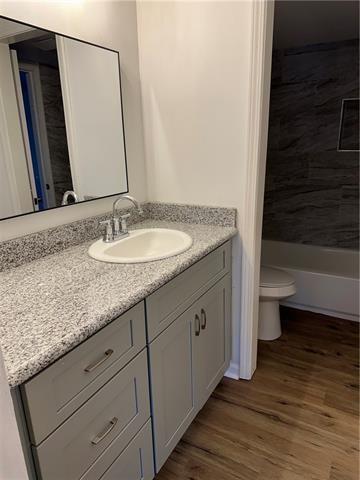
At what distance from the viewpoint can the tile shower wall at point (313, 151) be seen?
9.59ft

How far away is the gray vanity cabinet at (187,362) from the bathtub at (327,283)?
1.07 meters

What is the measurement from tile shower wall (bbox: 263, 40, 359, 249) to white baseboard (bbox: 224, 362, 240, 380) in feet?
5.79

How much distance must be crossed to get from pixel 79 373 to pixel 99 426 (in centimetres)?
21

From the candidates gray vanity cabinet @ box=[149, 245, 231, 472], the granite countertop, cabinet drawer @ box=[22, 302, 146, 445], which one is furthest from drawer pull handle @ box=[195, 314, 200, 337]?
cabinet drawer @ box=[22, 302, 146, 445]

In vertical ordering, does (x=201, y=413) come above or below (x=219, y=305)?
below

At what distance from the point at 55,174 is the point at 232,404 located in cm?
144

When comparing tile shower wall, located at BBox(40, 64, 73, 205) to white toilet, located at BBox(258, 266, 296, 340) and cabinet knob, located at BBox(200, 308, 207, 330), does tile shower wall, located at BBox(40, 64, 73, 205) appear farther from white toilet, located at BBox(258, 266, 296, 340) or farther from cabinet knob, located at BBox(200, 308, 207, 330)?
white toilet, located at BBox(258, 266, 296, 340)

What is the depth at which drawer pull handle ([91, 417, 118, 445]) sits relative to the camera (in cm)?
96

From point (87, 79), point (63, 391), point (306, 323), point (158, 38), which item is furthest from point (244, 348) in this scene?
point (158, 38)

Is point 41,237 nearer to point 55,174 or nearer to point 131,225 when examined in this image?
point 55,174

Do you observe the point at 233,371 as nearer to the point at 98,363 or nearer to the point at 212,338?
the point at 212,338

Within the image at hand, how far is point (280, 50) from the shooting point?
3.07 meters

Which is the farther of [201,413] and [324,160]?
[324,160]

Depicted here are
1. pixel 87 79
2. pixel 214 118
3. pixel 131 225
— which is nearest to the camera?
pixel 87 79
